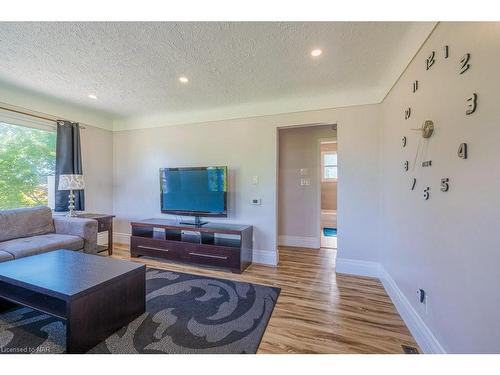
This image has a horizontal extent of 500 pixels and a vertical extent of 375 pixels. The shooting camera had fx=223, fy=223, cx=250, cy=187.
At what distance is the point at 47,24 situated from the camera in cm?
168

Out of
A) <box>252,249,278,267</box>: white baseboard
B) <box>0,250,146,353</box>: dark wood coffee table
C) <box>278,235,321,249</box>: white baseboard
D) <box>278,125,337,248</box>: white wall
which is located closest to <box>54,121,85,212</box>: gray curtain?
<box>0,250,146,353</box>: dark wood coffee table

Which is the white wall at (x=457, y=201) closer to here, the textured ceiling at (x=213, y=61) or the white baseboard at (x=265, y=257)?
the textured ceiling at (x=213, y=61)

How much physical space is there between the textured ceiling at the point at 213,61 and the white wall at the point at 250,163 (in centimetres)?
31

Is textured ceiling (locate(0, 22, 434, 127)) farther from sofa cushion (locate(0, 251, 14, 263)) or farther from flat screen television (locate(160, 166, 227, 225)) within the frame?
sofa cushion (locate(0, 251, 14, 263))

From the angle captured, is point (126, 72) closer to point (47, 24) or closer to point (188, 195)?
point (47, 24)

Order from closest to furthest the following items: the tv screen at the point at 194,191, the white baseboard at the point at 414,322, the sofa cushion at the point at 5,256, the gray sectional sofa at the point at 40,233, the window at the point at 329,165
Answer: the white baseboard at the point at 414,322, the sofa cushion at the point at 5,256, the gray sectional sofa at the point at 40,233, the tv screen at the point at 194,191, the window at the point at 329,165

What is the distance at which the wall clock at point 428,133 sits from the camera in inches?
44.4

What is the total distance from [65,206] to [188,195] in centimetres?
187

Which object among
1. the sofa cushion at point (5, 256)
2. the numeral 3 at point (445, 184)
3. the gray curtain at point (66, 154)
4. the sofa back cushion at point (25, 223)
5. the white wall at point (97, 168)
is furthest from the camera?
the white wall at point (97, 168)

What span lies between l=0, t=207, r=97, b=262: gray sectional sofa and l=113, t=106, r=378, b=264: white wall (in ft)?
3.87

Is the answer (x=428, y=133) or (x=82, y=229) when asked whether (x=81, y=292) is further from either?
(x=428, y=133)

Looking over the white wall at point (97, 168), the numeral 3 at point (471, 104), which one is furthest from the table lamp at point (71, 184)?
the numeral 3 at point (471, 104)

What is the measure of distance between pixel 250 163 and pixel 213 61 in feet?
4.94

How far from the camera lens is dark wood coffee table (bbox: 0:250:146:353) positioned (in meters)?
1.45
